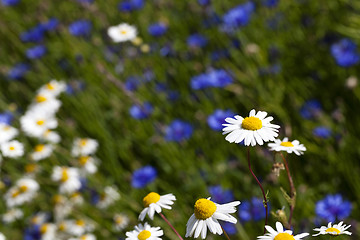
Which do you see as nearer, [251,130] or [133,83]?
[251,130]

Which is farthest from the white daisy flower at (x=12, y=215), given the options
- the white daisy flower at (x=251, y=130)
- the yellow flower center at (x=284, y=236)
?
the yellow flower center at (x=284, y=236)

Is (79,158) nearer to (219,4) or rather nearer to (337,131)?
(337,131)

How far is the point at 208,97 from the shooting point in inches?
109

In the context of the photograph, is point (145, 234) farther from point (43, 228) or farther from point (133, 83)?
point (133, 83)

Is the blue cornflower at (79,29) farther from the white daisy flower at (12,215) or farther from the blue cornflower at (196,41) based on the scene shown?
the white daisy flower at (12,215)

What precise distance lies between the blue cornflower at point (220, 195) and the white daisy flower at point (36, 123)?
36.1 inches

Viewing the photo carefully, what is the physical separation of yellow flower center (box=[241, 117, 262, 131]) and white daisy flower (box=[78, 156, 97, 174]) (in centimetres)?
159

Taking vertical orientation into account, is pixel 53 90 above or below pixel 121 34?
below

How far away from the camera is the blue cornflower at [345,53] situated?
2.33m

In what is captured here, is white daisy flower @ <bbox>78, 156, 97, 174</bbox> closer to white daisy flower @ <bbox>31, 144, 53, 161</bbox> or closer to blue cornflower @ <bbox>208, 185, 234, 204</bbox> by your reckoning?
white daisy flower @ <bbox>31, 144, 53, 161</bbox>

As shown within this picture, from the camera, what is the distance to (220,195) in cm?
213

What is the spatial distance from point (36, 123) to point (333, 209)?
62.6 inches

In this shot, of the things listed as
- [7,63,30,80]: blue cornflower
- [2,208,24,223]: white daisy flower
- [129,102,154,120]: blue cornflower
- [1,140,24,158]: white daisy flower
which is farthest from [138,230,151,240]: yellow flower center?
Result: [7,63,30,80]: blue cornflower

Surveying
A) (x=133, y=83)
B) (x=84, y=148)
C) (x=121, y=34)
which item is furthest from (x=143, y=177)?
(x=121, y=34)
